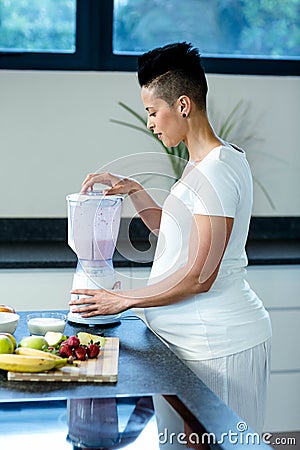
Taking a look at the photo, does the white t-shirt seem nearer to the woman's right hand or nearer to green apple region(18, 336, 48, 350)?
the woman's right hand

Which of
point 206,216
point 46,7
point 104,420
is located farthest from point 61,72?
point 104,420

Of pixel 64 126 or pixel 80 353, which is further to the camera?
pixel 64 126

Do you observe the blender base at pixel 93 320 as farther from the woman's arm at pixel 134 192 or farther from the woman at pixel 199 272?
the woman's arm at pixel 134 192

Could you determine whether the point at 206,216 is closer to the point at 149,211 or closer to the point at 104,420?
the point at 149,211

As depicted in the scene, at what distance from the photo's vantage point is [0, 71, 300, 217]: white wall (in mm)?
3434

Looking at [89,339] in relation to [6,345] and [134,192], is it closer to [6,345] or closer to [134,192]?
[6,345]

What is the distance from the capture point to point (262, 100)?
3.58 m

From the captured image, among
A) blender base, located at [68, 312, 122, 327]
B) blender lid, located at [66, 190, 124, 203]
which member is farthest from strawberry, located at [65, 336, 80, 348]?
blender lid, located at [66, 190, 124, 203]

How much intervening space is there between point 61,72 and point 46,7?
0.28m

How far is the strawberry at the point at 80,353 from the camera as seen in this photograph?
1697 mm

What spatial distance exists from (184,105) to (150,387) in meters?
0.70

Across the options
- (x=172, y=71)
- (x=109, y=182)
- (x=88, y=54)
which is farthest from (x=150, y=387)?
(x=88, y=54)

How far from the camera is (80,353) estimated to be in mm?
1705

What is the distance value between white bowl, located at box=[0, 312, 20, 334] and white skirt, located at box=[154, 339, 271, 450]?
0.42 meters
